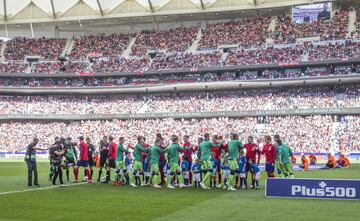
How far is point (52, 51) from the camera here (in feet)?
254

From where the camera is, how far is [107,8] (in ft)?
225

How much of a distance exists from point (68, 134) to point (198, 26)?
2513cm

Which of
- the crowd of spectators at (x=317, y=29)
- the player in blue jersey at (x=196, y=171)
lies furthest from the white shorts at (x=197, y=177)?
the crowd of spectators at (x=317, y=29)

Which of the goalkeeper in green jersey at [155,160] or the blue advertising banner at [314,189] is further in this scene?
the goalkeeper in green jersey at [155,160]

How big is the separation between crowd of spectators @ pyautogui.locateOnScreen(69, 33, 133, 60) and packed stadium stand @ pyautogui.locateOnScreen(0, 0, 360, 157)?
171 mm

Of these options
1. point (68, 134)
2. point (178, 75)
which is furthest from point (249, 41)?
point (68, 134)

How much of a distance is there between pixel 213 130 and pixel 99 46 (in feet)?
87.5

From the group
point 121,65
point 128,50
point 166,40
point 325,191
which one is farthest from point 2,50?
point 325,191

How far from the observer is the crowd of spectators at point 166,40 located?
71.1m

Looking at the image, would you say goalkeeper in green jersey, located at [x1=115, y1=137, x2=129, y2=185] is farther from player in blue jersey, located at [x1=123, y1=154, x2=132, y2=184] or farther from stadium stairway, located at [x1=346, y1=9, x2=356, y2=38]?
stadium stairway, located at [x1=346, y1=9, x2=356, y2=38]

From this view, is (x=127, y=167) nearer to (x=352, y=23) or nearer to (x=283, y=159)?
(x=283, y=159)

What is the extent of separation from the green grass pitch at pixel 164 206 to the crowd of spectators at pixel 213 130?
1332 inches

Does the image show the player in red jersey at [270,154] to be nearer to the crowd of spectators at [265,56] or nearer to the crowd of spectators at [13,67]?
the crowd of spectators at [265,56]

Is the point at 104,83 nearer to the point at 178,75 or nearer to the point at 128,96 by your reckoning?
the point at 128,96
